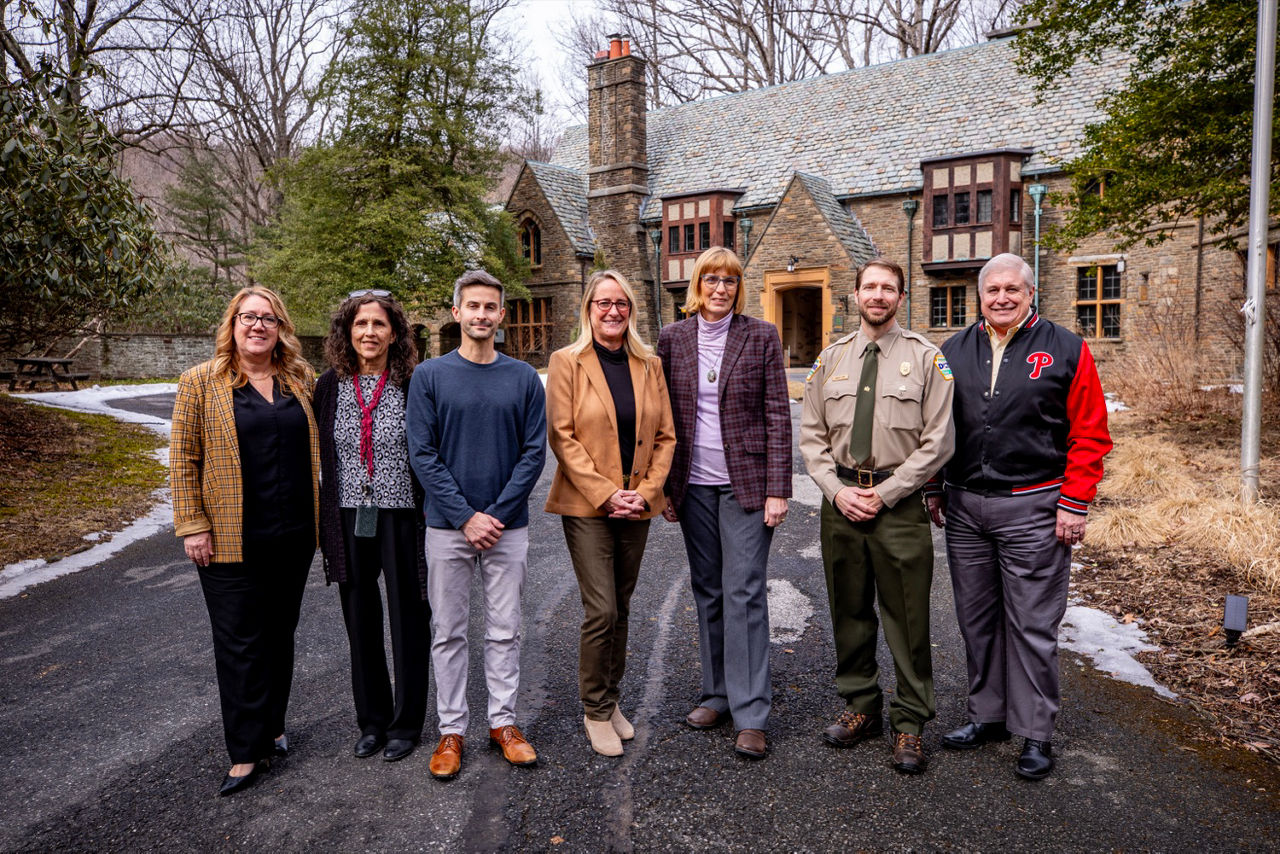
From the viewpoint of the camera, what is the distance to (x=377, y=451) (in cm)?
372

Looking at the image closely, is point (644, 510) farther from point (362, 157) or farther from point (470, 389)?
point (362, 157)

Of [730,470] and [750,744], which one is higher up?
[730,470]

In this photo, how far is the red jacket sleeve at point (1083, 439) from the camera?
3545mm

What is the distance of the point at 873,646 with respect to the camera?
12.9 feet

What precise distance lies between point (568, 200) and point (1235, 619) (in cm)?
2978

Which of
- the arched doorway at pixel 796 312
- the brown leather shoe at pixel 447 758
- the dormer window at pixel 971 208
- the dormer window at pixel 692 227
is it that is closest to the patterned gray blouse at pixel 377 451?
the brown leather shoe at pixel 447 758

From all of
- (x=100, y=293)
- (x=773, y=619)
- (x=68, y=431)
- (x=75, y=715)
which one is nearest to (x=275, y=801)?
(x=75, y=715)

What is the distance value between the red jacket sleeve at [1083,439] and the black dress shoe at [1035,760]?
99 cm

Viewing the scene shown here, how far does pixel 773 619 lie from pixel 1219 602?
2826 millimetres

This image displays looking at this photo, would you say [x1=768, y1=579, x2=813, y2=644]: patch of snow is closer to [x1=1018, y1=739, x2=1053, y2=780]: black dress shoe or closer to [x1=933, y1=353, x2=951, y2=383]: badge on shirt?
[x1=1018, y1=739, x2=1053, y2=780]: black dress shoe

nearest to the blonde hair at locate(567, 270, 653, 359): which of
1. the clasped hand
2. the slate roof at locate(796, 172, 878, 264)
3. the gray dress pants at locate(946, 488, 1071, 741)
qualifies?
the clasped hand

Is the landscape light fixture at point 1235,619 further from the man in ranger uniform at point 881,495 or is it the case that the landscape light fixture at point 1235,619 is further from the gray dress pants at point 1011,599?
the man in ranger uniform at point 881,495

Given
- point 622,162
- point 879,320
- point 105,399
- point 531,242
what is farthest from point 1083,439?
point 531,242

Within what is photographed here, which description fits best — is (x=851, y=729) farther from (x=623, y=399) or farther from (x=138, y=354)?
(x=138, y=354)
